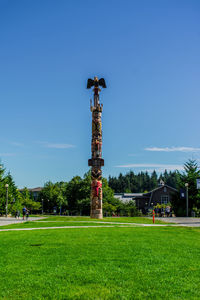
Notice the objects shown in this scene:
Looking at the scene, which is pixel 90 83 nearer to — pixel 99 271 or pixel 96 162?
pixel 96 162

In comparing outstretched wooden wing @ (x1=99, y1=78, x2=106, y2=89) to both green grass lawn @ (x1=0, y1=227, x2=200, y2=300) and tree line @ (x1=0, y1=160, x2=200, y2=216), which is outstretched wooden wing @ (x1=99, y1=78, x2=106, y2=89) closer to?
tree line @ (x1=0, y1=160, x2=200, y2=216)

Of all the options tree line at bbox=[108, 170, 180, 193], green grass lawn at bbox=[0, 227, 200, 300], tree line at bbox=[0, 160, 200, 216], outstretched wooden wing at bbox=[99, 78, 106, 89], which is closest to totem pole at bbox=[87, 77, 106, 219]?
outstretched wooden wing at bbox=[99, 78, 106, 89]

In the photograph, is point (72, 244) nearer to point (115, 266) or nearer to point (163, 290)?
point (115, 266)

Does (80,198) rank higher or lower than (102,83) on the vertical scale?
lower

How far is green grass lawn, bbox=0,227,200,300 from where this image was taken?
558 centimetres

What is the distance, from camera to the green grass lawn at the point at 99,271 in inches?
220

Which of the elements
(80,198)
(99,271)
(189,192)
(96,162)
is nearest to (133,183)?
(80,198)

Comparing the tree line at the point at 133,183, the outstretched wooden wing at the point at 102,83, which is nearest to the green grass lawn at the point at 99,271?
the outstretched wooden wing at the point at 102,83

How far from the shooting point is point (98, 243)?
452 inches

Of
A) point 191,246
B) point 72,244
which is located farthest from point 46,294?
point 191,246

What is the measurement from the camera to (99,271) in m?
7.09

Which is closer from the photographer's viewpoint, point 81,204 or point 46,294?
point 46,294

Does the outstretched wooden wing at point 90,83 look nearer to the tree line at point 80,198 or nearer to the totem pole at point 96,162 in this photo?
the totem pole at point 96,162

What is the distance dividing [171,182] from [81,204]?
333ft
